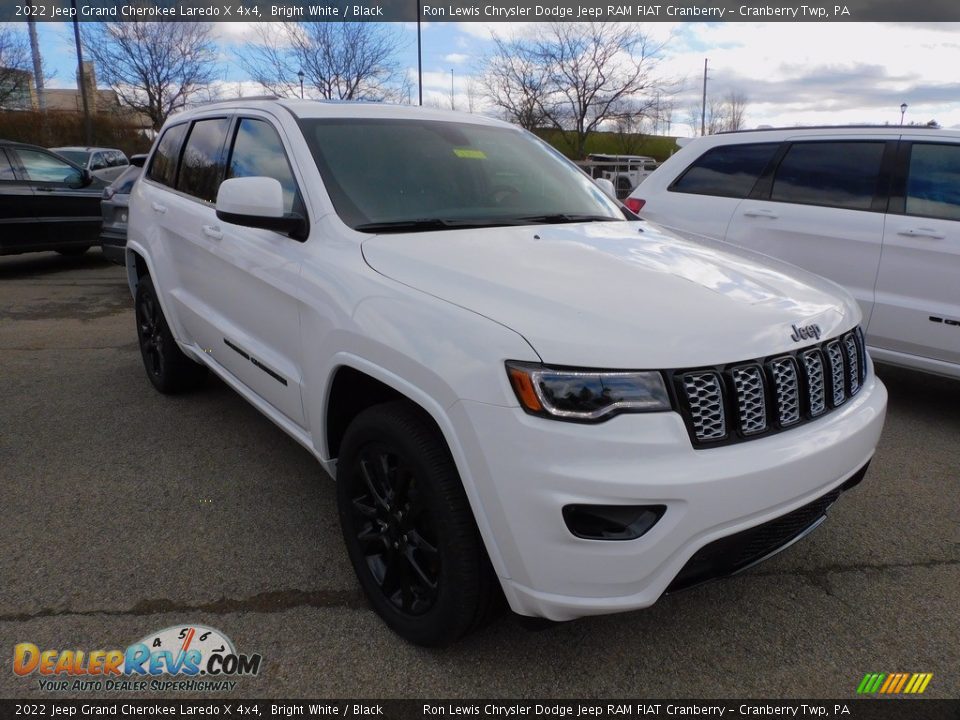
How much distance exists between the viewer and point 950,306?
414 centimetres

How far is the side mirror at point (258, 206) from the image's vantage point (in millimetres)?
2627

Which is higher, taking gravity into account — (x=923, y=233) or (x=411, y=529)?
(x=923, y=233)

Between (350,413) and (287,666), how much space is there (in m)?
0.87

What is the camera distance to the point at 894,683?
7.22 ft

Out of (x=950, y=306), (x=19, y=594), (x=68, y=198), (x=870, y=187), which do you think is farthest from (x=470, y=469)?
(x=68, y=198)

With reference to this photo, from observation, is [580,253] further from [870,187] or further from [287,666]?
[870,187]

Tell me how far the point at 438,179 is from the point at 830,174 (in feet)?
10.4

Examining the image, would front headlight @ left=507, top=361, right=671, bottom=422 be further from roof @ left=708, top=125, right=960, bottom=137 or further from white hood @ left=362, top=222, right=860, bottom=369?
roof @ left=708, top=125, right=960, bottom=137

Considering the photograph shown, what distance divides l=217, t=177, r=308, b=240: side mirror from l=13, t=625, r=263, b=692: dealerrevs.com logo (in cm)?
148

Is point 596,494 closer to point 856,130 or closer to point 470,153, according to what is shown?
point 470,153

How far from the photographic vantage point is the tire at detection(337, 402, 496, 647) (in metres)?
1.99

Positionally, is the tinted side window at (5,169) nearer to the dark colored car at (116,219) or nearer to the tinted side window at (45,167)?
the tinted side window at (45,167)

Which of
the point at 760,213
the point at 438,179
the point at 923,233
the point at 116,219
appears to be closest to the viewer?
the point at 438,179

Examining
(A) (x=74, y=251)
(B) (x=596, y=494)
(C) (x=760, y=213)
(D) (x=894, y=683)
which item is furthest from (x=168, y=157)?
(A) (x=74, y=251)
